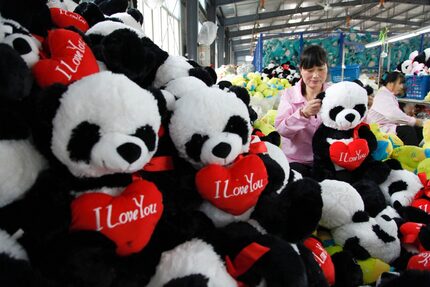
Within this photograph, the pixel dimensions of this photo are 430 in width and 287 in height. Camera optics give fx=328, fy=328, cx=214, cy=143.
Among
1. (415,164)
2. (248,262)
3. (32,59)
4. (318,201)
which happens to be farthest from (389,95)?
(32,59)

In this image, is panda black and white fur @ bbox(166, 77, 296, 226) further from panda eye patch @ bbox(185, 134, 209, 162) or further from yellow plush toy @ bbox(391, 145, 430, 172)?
yellow plush toy @ bbox(391, 145, 430, 172)

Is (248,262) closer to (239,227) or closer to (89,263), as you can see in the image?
(239,227)

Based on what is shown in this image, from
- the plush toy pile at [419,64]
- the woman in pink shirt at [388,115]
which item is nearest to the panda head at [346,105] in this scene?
the woman in pink shirt at [388,115]

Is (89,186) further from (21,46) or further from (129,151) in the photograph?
(21,46)

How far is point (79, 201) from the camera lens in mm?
492

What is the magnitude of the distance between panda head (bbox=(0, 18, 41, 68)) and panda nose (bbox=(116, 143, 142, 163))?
212 mm

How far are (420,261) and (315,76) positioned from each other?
2.91 ft

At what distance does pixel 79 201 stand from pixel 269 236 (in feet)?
1.08

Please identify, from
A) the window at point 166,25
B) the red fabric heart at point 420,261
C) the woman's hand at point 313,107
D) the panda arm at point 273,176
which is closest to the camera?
the panda arm at point 273,176

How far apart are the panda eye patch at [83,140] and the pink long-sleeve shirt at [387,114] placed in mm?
2558

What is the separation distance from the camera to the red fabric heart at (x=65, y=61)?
1.69 feet

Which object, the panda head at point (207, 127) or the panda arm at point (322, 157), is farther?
the panda arm at point (322, 157)

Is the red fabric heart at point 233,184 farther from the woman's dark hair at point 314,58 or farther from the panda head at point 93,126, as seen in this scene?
the woman's dark hair at point 314,58

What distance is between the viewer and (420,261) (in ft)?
2.81
